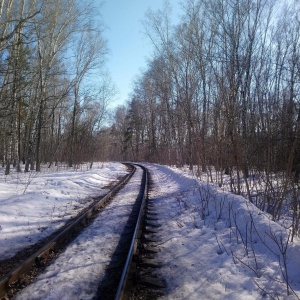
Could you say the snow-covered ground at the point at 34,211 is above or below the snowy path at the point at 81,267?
above

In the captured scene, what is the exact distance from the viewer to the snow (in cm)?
362

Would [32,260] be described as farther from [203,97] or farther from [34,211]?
[203,97]

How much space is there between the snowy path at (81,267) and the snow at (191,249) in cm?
1

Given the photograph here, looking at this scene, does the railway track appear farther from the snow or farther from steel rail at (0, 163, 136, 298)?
the snow

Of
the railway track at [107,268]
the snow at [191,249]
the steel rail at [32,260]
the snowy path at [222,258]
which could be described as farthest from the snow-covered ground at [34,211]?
the snowy path at [222,258]

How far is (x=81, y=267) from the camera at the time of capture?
13.8ft

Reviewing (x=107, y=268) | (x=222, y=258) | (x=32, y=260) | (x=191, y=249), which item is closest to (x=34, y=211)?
(x=32, y=260)

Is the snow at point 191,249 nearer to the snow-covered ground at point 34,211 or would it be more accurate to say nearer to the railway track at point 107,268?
the snow-covered ground at point 34,211

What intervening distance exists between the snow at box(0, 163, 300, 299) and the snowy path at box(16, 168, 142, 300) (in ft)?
0.04

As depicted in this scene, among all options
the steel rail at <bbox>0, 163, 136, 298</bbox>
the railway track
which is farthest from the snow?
the steel rail at <bbox>0, 163, 136, 298</bbox>

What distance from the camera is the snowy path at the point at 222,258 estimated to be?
11.9ft

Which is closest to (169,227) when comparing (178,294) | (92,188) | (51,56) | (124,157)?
(178,294)

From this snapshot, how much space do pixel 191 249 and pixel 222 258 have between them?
0.68 metres

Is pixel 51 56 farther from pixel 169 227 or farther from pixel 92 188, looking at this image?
pixel 169 227
